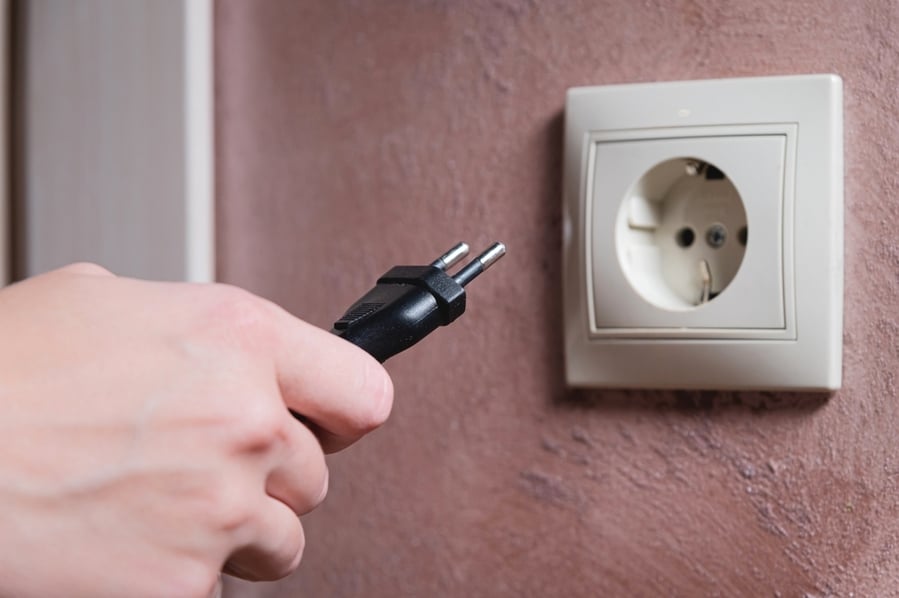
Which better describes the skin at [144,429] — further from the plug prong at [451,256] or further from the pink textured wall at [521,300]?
the pink textured wall at [521,300]

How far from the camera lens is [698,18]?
500mm

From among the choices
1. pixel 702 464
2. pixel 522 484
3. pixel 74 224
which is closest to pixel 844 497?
pixel 702 464

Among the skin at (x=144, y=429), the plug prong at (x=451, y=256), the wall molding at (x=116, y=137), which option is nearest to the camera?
the skin at (x=144, y=429)

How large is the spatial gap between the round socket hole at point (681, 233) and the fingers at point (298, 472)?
0.69ft

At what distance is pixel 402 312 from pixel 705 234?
0.64 feet

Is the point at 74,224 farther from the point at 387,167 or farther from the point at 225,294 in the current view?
the point at 225,294

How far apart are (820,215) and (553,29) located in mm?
190

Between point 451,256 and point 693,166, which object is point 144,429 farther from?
point 693,166

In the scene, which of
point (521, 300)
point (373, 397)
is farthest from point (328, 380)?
point (521, 300)

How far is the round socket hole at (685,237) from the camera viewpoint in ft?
1.65

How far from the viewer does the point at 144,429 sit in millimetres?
339

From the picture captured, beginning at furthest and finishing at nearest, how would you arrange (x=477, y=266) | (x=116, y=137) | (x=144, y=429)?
1. (x=116, y=137)
2. (x=477, y=266)
3. (x=144, y=429)

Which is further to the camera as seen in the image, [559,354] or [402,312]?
[559,354]

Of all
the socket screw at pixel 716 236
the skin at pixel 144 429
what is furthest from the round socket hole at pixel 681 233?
the skin at pixel 144 429
